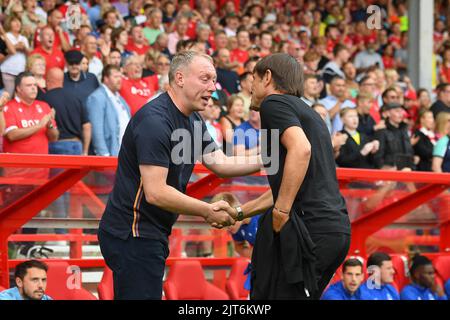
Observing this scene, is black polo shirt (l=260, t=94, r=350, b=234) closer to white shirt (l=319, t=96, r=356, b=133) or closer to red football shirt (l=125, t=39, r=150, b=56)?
white shirt (l=319, t=96, r=356, b=133)

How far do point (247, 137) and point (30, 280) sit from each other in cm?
323

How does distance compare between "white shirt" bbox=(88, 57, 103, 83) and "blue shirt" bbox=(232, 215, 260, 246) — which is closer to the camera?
"blue shirt" bbox=(232, 215, 260, 246)

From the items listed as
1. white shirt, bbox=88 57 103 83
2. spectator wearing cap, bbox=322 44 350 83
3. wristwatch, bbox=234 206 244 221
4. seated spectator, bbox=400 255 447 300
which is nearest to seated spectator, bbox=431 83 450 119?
spectator wearing cap, bbox=322 44 350 83

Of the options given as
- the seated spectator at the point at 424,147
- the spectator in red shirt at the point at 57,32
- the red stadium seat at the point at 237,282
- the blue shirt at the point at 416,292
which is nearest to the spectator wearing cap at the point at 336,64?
the seated spectator at the point at 424,147

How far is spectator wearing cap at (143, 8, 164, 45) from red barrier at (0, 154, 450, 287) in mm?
5470

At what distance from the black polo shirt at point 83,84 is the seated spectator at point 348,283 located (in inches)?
135

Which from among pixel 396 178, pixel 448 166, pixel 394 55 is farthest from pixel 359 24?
pixel 396 178

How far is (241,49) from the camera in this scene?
14375mm

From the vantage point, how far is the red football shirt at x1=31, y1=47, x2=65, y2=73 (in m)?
11.6

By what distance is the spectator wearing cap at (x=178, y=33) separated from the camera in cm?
1399

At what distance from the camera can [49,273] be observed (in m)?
7.87

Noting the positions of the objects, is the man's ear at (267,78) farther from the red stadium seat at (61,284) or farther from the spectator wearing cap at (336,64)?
the spectator wearing cap at (336,64)

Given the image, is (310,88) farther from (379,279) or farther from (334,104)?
(379,279)

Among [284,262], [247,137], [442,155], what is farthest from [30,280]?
[442,155]
